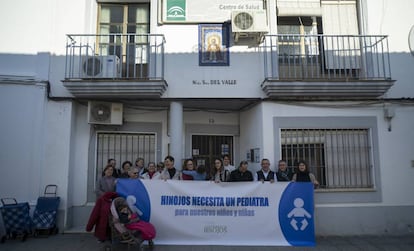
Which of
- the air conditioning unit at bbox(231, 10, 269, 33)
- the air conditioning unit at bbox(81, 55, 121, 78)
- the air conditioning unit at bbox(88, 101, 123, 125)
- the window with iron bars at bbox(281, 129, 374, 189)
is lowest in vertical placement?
the window with iron bars at bbox(281, 129, 374, 189)

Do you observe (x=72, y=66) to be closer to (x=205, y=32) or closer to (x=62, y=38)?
(x=62, y=38)

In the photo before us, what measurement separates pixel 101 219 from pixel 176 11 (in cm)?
493

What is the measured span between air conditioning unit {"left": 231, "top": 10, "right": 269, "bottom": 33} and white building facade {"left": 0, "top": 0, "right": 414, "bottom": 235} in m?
0.03

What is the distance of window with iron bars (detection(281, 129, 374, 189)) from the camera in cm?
711

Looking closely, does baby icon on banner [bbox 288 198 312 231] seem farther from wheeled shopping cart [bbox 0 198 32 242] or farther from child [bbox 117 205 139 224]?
wheeled shopping cart [bbox 0 198 32 242]

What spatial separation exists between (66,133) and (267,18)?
5.50 meters

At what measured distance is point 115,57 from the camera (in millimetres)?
7039

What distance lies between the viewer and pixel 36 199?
6793 mm

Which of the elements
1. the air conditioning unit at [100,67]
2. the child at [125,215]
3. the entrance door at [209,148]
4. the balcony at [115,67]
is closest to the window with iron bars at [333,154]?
the entrance door at [209,148]

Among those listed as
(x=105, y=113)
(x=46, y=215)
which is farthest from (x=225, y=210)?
(x=46, y=215)

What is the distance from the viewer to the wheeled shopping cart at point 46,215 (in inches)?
254

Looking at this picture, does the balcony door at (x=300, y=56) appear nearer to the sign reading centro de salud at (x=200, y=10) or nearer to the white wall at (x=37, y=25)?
the sign reading centro de salud at (x=200, y=10)

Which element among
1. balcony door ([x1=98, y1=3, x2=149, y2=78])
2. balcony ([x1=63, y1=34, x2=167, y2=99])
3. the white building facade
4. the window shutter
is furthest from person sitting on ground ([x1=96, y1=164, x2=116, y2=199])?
the window shutter

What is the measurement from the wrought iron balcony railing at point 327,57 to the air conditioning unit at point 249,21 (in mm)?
410
